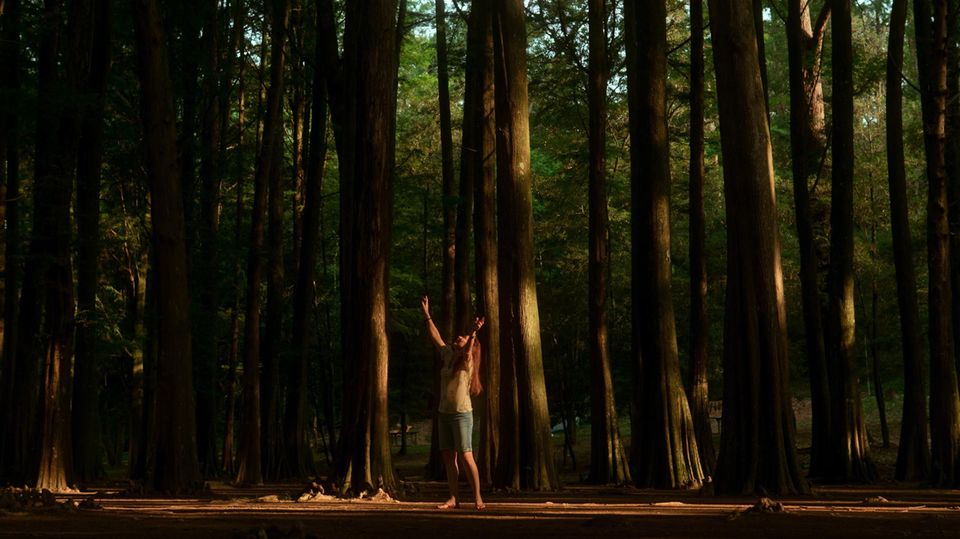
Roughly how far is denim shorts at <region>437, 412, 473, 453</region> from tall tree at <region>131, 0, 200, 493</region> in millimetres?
4806

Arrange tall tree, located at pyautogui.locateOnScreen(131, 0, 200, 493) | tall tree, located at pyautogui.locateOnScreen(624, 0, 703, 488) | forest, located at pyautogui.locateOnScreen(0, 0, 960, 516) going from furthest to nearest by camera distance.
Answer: tall tree, located at pyautogui.locateOnScreen(624, 0, 703, 488) → tall tree, located at pyautogui.locateOnScreen(131, 0, 200, 493) → forest, located at pyautogui.locateOnScreen(0, 0, 960, 516)

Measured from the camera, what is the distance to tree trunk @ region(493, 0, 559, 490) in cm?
1639

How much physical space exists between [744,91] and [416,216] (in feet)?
80.4

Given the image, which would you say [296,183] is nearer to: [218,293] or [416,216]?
[218,293]

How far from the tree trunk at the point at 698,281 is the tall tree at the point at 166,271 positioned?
32.2ft

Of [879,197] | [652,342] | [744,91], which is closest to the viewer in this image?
[744,91]

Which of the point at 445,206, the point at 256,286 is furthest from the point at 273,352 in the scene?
the point at 445,206

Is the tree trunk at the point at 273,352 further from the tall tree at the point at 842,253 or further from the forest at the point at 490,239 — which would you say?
the tall tree at the point at 842,253

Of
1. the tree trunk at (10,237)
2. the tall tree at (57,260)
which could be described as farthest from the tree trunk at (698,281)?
the tree trunk at (10,237)

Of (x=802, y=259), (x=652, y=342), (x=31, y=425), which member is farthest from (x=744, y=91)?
(x=31, y=425)

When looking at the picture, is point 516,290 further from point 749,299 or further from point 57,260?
point 57,260

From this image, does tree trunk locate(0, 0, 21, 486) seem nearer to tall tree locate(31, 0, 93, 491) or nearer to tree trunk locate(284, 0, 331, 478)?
tall tree locate(31, 0, 93, 491)

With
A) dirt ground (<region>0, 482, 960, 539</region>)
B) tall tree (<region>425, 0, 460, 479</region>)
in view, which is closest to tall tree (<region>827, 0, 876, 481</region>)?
dirt ground (<region>0, 482, 960, 539</region>)

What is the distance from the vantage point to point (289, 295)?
35.4 m
